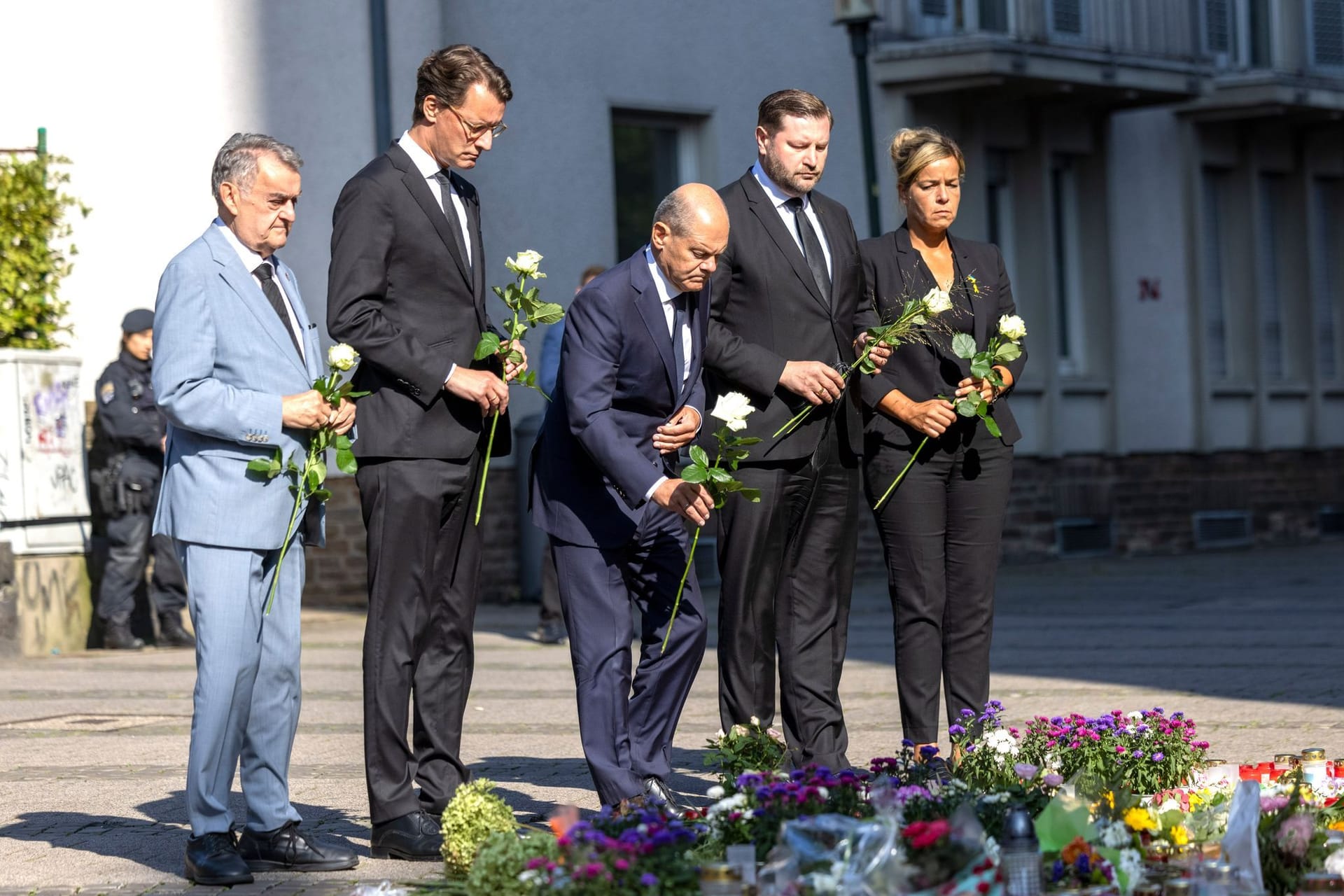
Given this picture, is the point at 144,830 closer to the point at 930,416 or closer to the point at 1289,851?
the point at 930,416

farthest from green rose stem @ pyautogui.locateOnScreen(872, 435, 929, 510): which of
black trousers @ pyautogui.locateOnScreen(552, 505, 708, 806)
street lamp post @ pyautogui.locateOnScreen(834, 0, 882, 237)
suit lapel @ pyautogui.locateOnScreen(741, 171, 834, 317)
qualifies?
street lamp post @ pyautogui.locateOnScreen(834, 0, 882, 237)

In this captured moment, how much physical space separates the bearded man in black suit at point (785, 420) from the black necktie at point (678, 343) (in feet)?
1.66

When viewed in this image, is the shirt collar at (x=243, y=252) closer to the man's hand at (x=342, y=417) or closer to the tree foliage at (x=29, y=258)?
the man's hand at (x=342, y=417)

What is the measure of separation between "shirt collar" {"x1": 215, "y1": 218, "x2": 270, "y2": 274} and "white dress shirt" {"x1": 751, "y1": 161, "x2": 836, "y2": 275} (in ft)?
6.11

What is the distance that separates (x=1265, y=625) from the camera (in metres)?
13.1

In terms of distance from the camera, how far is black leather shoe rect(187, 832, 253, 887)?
582 cm

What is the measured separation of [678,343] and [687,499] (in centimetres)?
63

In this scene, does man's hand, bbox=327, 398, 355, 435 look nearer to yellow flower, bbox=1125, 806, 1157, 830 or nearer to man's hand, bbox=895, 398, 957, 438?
man's hand, bbox=895, 398, 957, 438

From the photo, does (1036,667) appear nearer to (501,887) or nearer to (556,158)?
(501,887)

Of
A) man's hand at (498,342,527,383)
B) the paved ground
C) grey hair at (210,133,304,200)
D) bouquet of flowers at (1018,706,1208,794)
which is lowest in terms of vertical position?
the paved ground

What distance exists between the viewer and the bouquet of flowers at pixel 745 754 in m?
6.27

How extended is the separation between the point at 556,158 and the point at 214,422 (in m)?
12.4

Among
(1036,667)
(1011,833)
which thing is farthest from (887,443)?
(1036,667)

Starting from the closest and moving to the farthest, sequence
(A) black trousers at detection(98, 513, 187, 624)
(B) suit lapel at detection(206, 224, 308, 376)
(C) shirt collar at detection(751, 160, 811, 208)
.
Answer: (B) suit lapel at detection(206, 224, 308, 376) < (C) shirt collar at detection(751, 160, 811, 208) < (A) black trousers at detection(98, 513, 187, 624)
